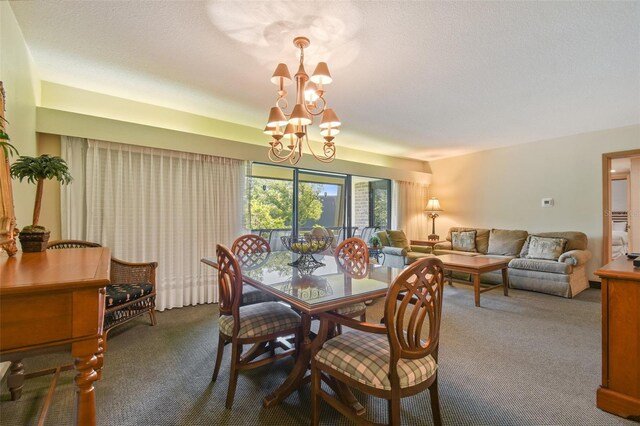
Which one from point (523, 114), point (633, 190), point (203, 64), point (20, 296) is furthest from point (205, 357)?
point (633, 190)

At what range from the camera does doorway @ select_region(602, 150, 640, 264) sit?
446cm

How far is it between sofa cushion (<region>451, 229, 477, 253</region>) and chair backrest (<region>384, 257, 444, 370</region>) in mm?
4719

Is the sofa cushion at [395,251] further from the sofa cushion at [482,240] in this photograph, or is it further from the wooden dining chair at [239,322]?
the wooden dining chair at [239,322]

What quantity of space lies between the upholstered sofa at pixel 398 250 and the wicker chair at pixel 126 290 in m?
3.86

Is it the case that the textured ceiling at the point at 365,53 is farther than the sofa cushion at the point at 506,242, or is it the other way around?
the sofa cushion at the point at 506,242

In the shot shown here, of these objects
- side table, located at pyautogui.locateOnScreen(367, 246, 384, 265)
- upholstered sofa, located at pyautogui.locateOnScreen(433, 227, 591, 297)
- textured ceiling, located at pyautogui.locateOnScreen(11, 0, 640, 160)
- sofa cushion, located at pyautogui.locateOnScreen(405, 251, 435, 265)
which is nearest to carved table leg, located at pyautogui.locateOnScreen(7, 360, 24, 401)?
textured ceiling, located at pyautogui.locateOnScreen(11, 0, 640, 160)

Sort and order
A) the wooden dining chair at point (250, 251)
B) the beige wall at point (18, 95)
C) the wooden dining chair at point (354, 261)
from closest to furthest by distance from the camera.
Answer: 1. the beige wall at point (18, 95)
2. the wooden dining chair at point (354, 261)
3. the wooden dining chair at point (250, 251)

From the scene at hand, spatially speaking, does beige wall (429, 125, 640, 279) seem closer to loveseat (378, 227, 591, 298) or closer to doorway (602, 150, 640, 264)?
doorway (602, 150, 640, 264)

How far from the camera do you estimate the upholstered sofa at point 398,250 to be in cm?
520

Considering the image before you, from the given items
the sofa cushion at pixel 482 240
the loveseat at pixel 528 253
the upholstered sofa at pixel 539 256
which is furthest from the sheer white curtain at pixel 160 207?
the sofa cushion at pixel 482 240

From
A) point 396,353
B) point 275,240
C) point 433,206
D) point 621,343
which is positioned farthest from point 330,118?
point 433,206

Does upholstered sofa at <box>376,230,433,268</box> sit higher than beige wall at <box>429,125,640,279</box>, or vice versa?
beige wall at <box>429,125,640,279</box>

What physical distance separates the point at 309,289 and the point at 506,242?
4908 mm

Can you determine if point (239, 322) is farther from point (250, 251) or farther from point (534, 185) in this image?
point (534, 185)
